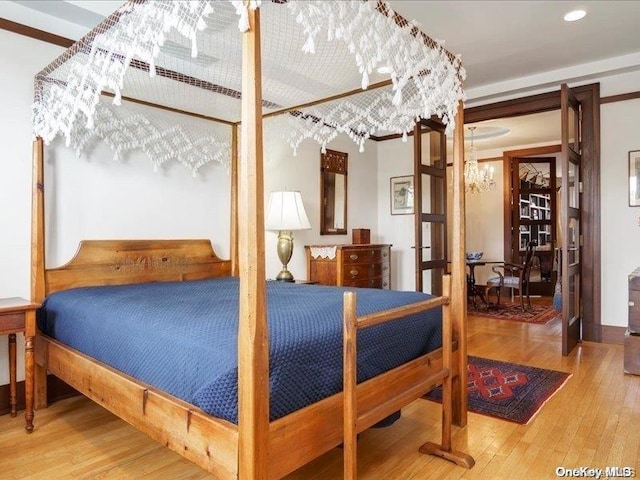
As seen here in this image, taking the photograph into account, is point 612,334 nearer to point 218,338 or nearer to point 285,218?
point 285,218

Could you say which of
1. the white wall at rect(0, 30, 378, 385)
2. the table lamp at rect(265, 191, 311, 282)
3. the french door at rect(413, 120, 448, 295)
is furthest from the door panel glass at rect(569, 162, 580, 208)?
the white wall at rect(0, 30, 378, 385)

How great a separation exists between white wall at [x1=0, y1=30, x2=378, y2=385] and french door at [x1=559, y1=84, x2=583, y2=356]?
250 cm

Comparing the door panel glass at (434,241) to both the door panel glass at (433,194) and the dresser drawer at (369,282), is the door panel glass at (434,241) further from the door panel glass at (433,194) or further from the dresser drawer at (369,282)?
the dresser drawer at (369,282)

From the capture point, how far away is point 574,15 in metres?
2.98

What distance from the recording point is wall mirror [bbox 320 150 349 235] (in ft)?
15.5

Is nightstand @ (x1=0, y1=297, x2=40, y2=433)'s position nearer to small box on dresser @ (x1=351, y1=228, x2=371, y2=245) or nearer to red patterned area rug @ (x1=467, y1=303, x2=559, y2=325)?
small box on dresser @ (x1=351, y1=228, x2=371, y2=245)

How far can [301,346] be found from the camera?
4.67 feet

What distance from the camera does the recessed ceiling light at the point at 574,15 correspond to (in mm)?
2939

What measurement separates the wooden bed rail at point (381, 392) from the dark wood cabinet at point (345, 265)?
2.16 meters

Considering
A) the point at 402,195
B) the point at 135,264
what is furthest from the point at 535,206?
the point at 135,264

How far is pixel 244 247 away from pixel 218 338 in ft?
1.23

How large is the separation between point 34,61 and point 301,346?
258 centimetres

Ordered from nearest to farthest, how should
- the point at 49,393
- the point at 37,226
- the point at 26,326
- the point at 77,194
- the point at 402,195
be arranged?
1. the point at 26,326
2. the point at 37,226
3. the point at 49,393
4. the point at 77,194
5. the point at 402,195

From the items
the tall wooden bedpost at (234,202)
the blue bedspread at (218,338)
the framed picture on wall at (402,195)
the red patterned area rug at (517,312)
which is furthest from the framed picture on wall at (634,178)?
the tall wooden bedpost at (234,202)
